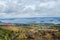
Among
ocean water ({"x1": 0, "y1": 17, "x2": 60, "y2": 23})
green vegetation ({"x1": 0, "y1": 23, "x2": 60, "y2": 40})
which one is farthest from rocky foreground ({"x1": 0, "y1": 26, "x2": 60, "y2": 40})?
ocean water ({"x1": 0, "y1": 17, "x2": 60, "y2": 23})

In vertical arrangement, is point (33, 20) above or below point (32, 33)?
above

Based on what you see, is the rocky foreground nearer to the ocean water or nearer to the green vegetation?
the green vegetation

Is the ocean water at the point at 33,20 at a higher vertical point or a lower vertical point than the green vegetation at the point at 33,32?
higher

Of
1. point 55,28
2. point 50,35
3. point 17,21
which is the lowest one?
point 50,35

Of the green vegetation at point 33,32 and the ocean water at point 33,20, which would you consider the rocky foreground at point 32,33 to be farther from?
the ocean water at point 33,20

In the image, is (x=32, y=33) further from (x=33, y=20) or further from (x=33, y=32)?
(x=33, y=20)

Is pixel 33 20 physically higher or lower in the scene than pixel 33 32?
higher

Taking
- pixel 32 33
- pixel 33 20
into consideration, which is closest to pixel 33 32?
pixel 32 33

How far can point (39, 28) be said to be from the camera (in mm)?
2676

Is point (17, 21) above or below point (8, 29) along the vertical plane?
above

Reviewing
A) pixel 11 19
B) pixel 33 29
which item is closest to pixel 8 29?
pixel 11 19

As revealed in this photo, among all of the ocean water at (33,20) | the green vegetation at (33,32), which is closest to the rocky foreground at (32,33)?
the green vegetation at (33,32)

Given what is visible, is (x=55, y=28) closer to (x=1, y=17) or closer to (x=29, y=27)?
(x=29, y=27)

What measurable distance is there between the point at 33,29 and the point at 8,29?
2.44 feet
